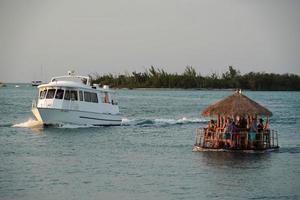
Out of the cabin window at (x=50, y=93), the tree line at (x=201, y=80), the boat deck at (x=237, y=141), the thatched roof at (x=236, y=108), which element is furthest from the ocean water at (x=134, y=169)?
the tree line at (x=201, y=80)

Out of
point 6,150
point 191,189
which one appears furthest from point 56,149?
point 191,189

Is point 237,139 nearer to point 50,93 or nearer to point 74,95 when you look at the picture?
point 74,95

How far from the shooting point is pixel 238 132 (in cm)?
3425

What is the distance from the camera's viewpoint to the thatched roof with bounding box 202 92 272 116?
34.2m

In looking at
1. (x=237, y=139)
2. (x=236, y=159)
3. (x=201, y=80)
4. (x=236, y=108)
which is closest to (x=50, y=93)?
(x=236, y=108)

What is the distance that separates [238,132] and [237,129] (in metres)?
0.15

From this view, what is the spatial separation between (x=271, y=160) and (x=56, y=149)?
37.3 feet

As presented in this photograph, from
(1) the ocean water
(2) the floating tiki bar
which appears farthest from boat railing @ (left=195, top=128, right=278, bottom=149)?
(1) the ocean water

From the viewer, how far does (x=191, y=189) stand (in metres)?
26.2

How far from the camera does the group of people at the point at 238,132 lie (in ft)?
112

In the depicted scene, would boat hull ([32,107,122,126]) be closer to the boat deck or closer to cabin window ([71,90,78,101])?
cabin window ([71,90,78,101])

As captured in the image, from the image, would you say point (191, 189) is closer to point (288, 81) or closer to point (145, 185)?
point (145, 185)

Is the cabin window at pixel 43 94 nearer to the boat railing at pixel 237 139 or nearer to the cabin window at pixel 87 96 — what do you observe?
the cabin window at pixel 87 96

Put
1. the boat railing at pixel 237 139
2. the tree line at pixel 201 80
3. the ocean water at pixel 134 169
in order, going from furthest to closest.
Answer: the tree line at pixel 201 80 → the boat railing at pixel 237 139 → the ocean water at pixel 134 169
